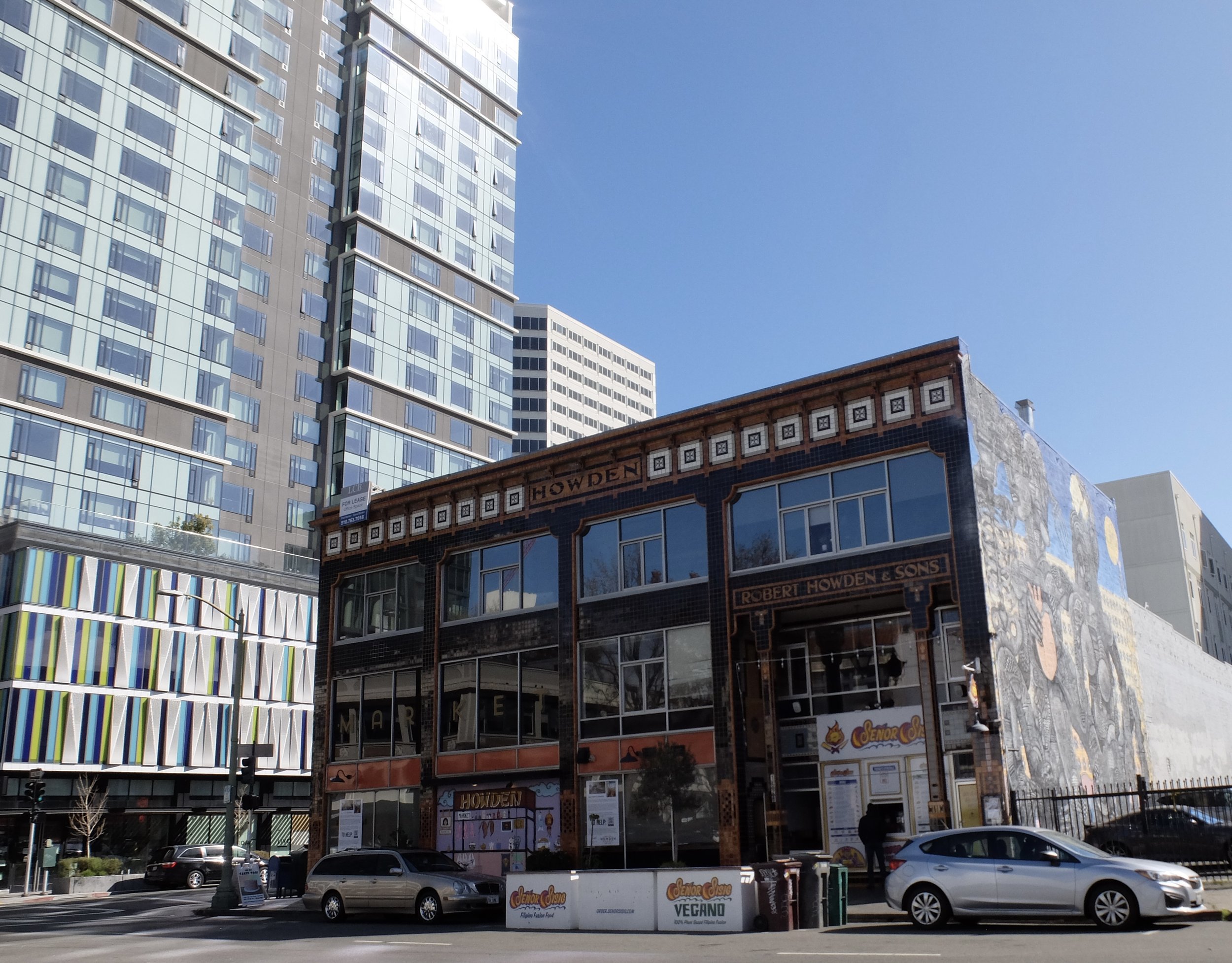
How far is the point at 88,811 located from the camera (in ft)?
157

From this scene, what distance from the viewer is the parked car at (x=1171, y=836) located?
2267 cm

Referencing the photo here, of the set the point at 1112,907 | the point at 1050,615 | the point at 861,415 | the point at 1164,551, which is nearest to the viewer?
Result: the point at 1112,907

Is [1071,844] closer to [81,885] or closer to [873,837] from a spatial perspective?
[873,837]

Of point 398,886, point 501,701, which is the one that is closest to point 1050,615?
point 501,701

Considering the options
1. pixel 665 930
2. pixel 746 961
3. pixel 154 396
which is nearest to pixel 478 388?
pixel 154 396

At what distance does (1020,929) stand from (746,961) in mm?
4989

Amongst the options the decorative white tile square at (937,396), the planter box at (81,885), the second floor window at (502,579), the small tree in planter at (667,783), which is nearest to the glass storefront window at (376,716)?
the second floor window at (502,579)

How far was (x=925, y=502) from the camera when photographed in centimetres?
2509

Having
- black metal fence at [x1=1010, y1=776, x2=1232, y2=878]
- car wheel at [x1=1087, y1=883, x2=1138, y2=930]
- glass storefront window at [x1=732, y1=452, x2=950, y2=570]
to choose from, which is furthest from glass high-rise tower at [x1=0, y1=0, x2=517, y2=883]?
car wheel at [x1=1087, y1=883, x2=1138, y2=930]

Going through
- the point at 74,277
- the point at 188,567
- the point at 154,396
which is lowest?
the point at 188,567

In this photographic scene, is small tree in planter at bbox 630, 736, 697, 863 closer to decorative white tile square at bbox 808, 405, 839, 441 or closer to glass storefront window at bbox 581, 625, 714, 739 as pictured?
glass storefront window at bbox 581, 625, 714, 739

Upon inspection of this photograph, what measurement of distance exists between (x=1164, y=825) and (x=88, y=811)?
4195 centimetres

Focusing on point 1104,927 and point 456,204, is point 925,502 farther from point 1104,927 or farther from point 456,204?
point 456,204

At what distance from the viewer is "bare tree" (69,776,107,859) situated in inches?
1895
